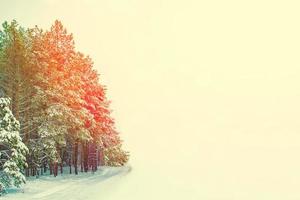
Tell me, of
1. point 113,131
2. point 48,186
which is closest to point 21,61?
point 48,186

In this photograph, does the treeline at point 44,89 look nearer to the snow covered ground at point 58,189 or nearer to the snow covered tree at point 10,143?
the snow covered ground at point 58,189

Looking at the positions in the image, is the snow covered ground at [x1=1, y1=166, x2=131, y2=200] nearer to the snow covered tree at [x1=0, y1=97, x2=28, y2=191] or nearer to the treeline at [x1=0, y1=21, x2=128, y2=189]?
the snow covered tree at [x1=0, y1=97, x2=28, y2=191]

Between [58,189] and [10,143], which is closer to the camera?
[10,143]

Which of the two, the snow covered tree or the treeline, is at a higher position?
the treeline

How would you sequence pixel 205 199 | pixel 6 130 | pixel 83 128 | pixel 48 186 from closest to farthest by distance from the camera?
1. pixel 205 199
2. pixel 6 130
3. pixel 48 186
4. pixel 83 128

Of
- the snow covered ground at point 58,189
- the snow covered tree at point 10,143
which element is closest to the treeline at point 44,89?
the snow covered ground at point 58,189

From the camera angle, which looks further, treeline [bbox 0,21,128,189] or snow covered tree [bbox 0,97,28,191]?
treeline [bbox 0,21,128,189]

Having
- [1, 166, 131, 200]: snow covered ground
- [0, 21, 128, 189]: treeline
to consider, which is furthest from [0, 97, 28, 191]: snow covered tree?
[0, 21, 128, 189]: treeline

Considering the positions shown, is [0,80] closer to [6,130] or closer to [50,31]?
[50,31]

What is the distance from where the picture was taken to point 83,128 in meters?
62.0

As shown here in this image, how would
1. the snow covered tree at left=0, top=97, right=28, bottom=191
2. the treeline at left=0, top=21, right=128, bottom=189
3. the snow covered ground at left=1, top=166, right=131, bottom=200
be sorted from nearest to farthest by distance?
the snow covered ground at left=1, top=166, right=131, bottom=200 < the snow covered tree at left=0, top=97, right=28, bottom=191 < the treeline at left=0, top=21, right=128, bottom=189

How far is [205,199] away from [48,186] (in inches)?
651

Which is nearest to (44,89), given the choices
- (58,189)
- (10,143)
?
(58,189)

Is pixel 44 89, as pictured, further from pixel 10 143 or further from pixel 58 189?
pixel 10 143
